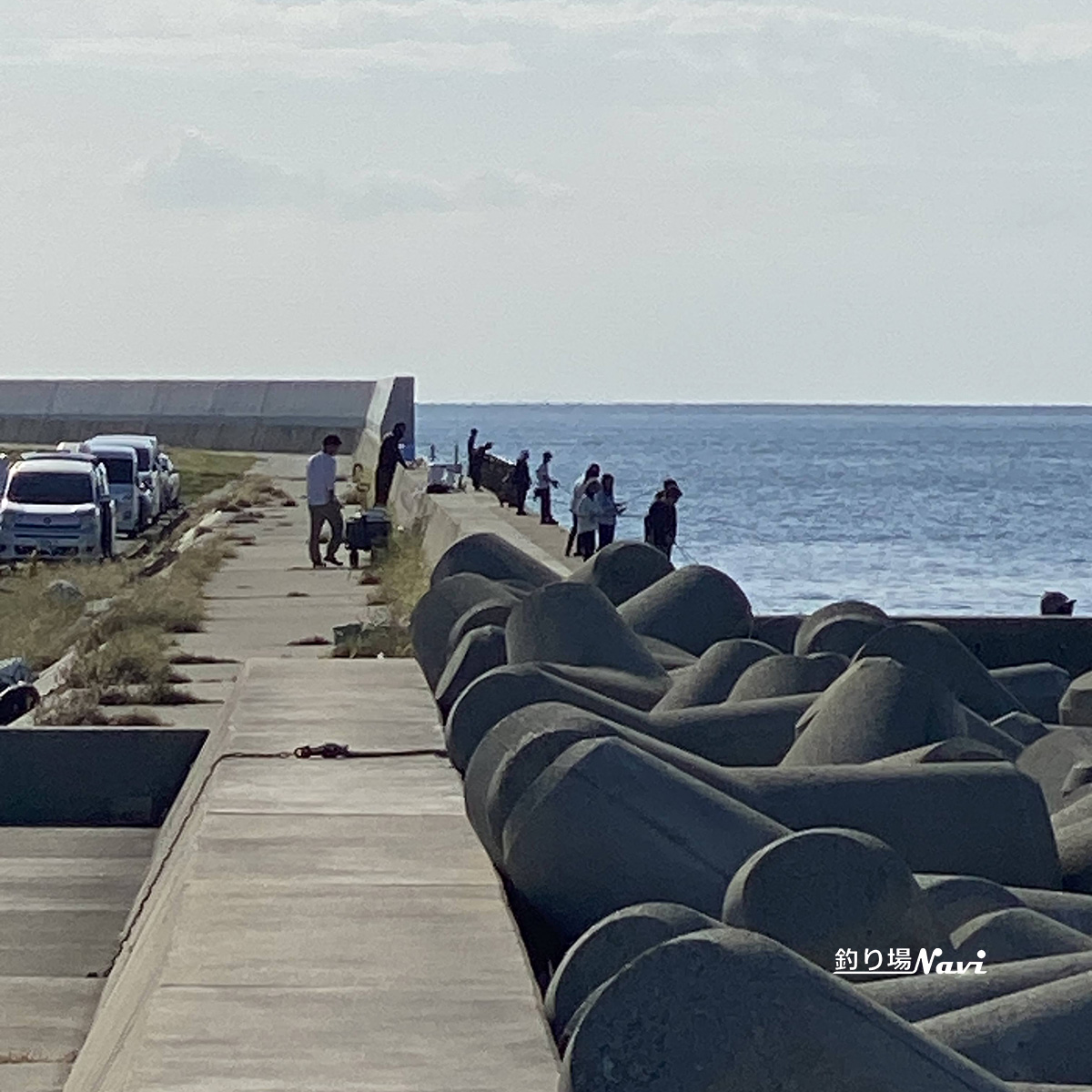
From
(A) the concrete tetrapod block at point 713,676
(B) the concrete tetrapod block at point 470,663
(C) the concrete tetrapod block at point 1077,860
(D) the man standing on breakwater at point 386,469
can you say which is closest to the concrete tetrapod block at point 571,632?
(B) the concrete tetrapod block at point 470,663

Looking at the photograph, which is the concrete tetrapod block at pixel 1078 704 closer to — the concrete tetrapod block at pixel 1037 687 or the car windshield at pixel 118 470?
the concrete tetrapod block at pixel 1037 687

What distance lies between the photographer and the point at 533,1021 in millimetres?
5000

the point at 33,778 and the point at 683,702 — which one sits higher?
the point at 683,702

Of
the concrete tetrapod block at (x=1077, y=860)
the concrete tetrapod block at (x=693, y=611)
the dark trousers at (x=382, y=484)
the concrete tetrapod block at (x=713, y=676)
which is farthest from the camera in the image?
the dark trousers at (x=382, y=484)

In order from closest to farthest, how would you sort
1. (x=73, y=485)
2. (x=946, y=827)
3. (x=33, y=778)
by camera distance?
(x=946, y=827)
(x=33, y=778)
(x=73, y=485)

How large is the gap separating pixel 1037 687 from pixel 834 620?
133 centimetres

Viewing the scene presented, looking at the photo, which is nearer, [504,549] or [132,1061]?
[132,1061]

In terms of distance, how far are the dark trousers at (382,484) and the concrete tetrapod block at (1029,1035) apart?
1283 inches

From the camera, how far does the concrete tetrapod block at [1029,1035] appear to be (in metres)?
4.64

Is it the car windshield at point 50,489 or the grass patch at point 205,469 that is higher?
the car windshield at point 50,489

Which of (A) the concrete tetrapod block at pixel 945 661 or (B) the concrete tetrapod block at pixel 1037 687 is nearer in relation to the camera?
(A) the concrete tetrapod block at pixel 945 661

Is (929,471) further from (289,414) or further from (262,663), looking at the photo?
(262,663)

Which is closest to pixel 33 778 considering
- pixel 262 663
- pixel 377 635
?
pixel 262 663

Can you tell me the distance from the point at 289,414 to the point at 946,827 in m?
78.3
